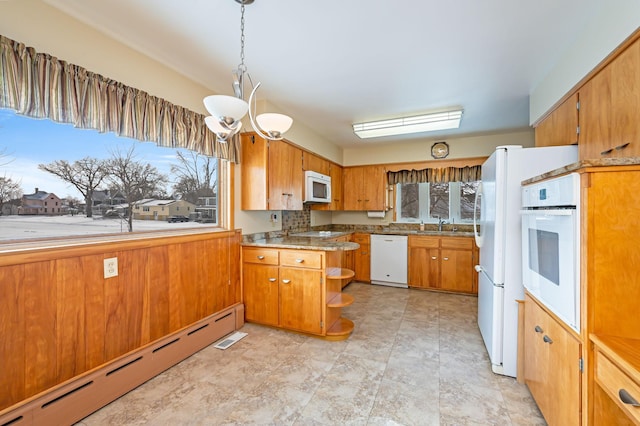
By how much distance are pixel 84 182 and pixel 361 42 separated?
2149 millimetres

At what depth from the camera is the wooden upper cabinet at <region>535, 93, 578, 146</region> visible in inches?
75.9

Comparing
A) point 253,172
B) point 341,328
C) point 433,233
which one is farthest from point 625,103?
point 433,233

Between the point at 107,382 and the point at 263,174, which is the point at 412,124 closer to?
the point at 263,174

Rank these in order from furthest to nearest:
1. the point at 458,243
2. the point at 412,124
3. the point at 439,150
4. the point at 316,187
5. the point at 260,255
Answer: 1. the point at 439,150
2. the point at 458,243
3. the point at 316,187
4. the point at 412,124
5. the point at 260,255

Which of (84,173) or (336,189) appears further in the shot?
(336,189)

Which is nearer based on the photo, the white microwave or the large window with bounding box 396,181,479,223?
the white microwave

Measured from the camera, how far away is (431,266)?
14.1 ft

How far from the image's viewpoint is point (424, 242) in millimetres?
4328

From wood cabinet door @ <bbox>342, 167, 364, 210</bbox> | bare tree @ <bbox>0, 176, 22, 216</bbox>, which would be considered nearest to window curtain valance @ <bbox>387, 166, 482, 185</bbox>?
wood cabinet door @ <bbox>342, 167, 364, 210</bbox>

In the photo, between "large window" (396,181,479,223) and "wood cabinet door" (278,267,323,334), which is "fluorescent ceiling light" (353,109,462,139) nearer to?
"large window" (396,181,479,223)

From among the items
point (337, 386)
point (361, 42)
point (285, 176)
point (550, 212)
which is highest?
point (361, 42)

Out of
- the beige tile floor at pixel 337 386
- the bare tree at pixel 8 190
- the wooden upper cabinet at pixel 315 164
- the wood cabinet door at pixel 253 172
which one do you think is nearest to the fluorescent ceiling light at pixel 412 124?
the wooden upper cabinet at pixel 315 164

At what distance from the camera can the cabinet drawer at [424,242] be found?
14.0 feet

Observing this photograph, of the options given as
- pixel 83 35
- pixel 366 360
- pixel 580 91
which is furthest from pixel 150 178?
pixel 580 91
